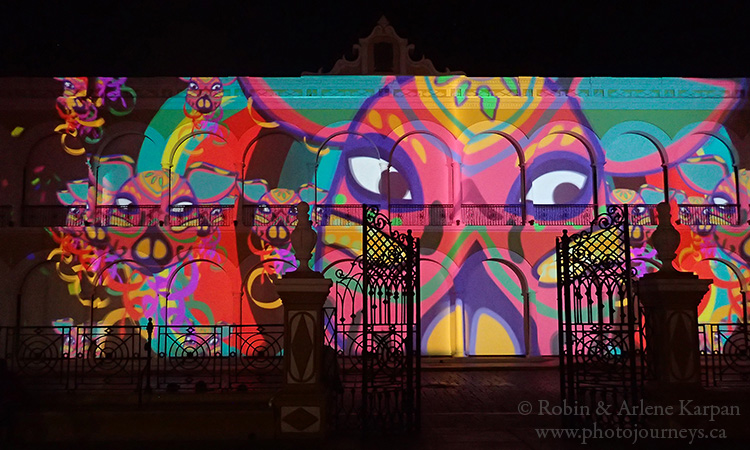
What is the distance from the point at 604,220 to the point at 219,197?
40.2 feet

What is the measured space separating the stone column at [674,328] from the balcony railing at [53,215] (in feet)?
48.4

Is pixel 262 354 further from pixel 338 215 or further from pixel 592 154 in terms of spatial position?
pixel 592 154

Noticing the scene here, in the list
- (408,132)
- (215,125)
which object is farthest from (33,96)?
(408,132)

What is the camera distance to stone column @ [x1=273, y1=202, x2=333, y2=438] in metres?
6.72

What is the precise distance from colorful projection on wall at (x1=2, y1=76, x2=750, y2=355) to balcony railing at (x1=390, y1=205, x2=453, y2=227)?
0.07 m

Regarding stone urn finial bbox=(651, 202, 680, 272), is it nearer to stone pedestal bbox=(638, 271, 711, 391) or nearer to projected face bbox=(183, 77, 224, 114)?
stone pedestal bbox=(638, 271, 711, 391)

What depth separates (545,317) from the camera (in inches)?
646

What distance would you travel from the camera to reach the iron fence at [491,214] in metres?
16.9

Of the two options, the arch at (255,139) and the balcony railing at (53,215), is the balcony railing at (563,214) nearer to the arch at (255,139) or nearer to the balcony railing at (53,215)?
the arch at (255,139)

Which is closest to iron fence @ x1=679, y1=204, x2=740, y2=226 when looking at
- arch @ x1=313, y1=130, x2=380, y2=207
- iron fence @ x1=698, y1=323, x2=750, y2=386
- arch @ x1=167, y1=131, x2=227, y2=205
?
iron fence @ x1=698, y1=323, x2=750, y2=386

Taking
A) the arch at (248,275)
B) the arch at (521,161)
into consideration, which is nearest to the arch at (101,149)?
the arch at (248,275)

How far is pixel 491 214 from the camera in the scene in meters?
17.0

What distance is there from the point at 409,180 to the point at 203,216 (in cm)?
586

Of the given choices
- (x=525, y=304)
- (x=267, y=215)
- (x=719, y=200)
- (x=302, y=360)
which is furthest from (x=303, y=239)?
(x=719, y=200)
